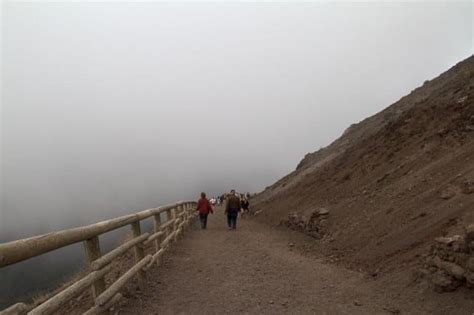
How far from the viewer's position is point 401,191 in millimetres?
11953

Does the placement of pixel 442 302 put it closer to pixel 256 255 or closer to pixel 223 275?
pixel 223 275

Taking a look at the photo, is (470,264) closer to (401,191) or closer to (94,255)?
(94,255)

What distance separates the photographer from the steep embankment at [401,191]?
8.71 meters

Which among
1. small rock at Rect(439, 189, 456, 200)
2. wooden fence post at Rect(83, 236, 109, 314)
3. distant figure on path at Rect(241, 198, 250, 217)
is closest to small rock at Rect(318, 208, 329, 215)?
small rock at Rect(439, 189, 456, 200)

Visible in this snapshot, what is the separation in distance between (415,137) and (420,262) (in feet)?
30.8

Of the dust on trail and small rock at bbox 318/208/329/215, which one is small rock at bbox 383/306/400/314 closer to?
the dust on trail

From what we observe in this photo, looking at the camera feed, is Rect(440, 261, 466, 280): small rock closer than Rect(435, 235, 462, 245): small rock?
Yes

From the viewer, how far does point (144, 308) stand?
633 centimetres

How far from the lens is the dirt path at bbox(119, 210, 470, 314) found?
6.25 meters

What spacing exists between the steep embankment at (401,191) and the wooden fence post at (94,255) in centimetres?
552

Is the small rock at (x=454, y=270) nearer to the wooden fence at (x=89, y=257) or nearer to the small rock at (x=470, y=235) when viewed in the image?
the small rock at (x=470, y=235)

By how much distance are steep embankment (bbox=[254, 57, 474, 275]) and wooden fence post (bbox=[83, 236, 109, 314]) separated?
5525 mm

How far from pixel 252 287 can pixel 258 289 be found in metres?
0.18

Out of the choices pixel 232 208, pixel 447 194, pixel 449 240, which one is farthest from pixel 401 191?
pixel 232 208
